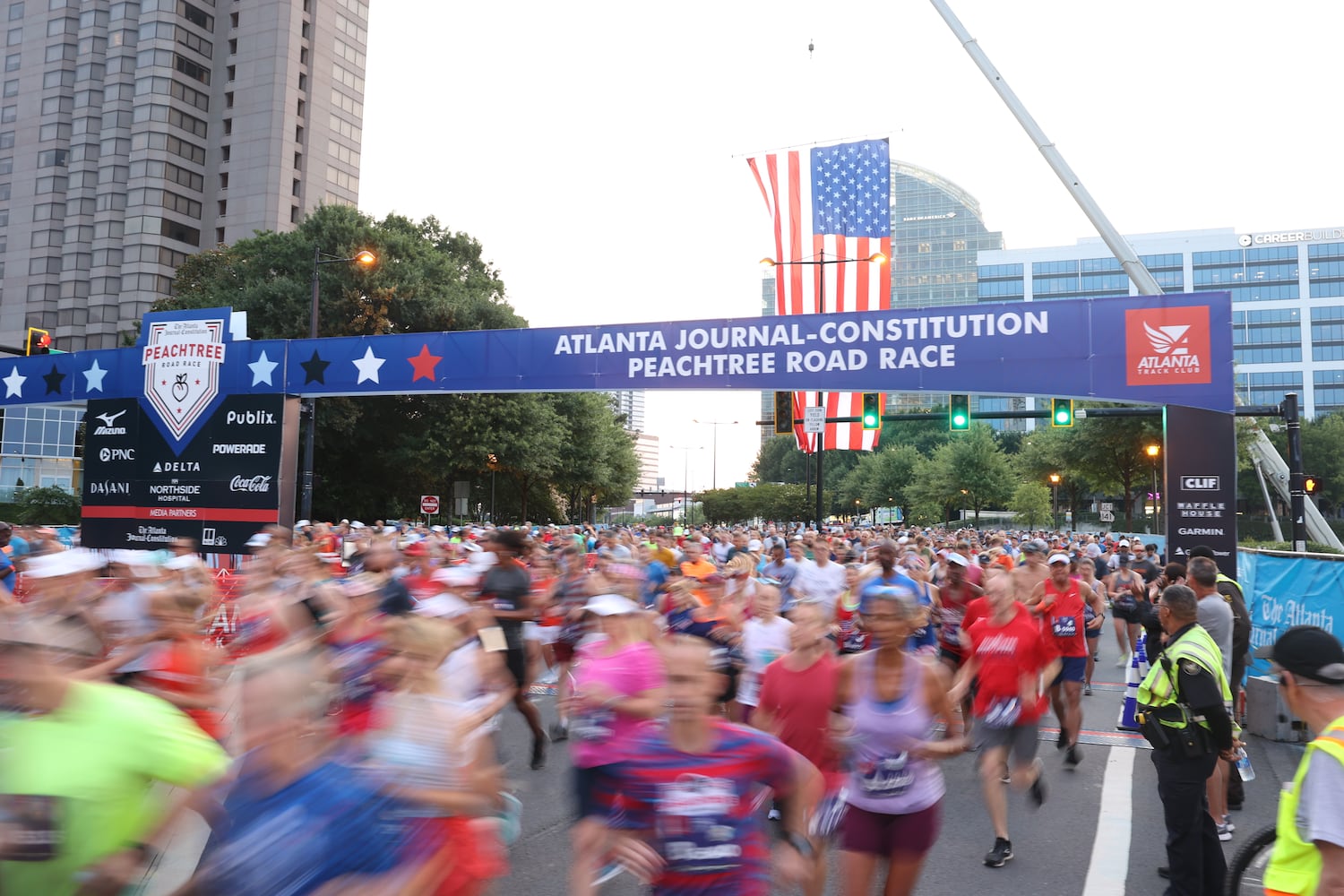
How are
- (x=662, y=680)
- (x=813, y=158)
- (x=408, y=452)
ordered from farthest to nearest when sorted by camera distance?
(x=408, y=452) → (x=813, y=158) → (x=662, y=680)

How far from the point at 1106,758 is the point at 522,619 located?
5825 mm

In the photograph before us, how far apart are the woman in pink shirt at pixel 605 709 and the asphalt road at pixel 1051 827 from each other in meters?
1.41

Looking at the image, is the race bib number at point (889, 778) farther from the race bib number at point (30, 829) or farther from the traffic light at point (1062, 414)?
the traffic light at point (1062, 414)

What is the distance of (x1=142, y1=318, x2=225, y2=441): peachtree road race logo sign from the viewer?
16.3m

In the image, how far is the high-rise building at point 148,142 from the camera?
73812mm

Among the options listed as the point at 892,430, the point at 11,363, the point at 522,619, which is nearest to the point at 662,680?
the point at 522,619

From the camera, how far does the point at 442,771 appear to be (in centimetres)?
275

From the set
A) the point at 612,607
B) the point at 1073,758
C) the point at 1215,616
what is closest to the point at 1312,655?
the point at 612,607

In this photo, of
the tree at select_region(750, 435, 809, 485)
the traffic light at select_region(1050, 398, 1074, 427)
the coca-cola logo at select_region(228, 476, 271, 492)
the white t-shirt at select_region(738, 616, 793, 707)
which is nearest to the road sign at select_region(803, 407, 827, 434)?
the traffic light at select_region(1050, 398, 1074, 427)

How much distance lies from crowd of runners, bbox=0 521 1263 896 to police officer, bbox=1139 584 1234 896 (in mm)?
1106

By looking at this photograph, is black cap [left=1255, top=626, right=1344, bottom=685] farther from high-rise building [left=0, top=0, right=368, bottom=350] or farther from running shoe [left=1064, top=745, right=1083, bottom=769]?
high-rise building [left=0, top=0, right=368, bottom=350]

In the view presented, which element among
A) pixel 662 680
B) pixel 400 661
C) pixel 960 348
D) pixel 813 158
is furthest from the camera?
pixel 813 158

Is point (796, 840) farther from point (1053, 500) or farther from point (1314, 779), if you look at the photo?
point (1053, 500)

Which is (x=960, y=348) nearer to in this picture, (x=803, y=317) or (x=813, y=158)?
(x=803, y=317)
